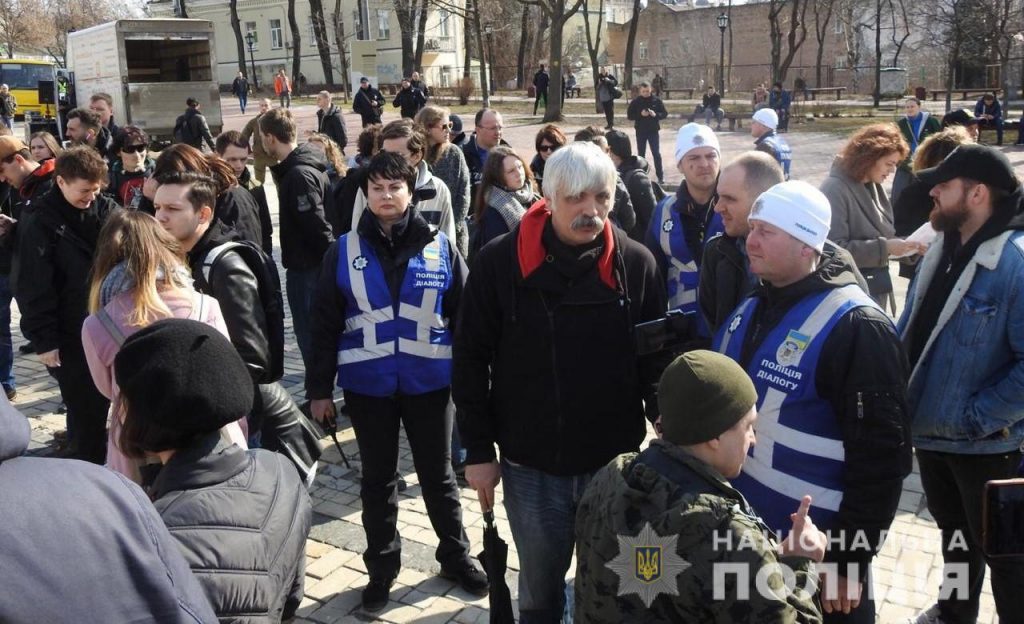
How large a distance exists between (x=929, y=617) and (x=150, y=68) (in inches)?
971

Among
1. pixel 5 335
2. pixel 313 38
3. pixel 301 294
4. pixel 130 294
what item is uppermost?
pixel 313 38

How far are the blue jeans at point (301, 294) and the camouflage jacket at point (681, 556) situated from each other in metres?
4.16

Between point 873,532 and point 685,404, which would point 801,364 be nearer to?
point 873,532

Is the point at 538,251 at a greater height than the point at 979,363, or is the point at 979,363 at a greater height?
the point at 538,251

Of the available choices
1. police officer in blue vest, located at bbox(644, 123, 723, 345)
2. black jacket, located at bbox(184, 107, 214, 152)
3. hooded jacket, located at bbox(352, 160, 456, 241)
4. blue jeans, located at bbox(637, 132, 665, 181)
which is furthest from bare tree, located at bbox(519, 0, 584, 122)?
police officer in blue vest, located at bbox(644, 123, 723, 345)

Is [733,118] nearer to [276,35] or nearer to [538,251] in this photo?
[538,251]

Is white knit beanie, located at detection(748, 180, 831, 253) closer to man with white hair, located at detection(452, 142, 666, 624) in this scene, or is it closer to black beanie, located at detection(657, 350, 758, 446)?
man with white hair, located at detection(452, 142, 666, 624)

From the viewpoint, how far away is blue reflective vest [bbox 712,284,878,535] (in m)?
2.53

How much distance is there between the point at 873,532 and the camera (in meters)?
2.46

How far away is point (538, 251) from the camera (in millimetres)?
2891

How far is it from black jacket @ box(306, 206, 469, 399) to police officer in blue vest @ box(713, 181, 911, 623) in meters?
1.53

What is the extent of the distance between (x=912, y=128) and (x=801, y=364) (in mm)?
9440

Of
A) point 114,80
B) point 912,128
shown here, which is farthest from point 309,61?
point 912,128

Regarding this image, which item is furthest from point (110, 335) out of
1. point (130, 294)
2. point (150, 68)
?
point (150, 68)
